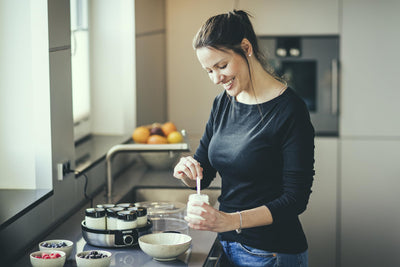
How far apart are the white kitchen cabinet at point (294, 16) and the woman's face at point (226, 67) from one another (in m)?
1.73

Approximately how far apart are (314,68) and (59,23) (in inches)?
70.3

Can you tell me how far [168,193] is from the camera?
2.44 m

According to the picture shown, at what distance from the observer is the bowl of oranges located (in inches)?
98.5

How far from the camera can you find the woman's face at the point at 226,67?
151cm

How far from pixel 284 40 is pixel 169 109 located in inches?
30.4

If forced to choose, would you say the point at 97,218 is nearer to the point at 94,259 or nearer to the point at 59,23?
the point at 94,259

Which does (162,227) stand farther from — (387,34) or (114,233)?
(387,34)

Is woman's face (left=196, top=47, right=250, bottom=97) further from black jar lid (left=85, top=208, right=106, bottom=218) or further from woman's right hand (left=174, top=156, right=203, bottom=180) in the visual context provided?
black jar lid (left=85, top=208, right=106, bottom=218)

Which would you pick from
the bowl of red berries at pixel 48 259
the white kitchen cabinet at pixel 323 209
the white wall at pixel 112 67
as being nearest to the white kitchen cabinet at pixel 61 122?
the bowl of red berries at pixel 48 259

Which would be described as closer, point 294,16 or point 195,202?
point 195,202

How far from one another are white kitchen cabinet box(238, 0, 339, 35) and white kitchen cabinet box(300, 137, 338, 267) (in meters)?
0.62

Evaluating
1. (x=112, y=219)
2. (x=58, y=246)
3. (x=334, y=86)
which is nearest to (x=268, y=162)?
(x=112, y=219)

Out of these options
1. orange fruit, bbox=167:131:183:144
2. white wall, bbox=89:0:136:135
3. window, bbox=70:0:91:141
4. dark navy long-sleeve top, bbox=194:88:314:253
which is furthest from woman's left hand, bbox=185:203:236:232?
white wall, bbox=89:0:136:135

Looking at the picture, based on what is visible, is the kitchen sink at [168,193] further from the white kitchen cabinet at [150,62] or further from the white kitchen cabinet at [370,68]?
the white kitchen cabinet at [370,68]
